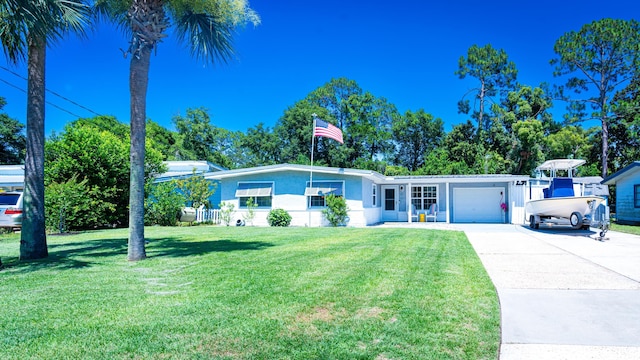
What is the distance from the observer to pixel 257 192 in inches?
733

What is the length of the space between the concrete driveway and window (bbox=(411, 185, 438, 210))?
11.2 metres

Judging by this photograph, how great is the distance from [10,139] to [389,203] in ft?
121

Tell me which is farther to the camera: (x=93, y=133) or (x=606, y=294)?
(x=93, y=133)

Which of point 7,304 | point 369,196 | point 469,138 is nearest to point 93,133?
point 369,196

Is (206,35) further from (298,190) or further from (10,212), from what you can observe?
(298,190)

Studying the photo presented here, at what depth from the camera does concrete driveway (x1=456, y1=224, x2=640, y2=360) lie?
3.36 metres

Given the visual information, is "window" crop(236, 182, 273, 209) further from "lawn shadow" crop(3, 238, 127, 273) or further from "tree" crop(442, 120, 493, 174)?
"tree" crop(442, 120, 493, 174)

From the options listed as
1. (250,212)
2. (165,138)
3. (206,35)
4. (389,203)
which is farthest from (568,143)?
(165,138)

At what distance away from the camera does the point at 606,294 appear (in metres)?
5.16

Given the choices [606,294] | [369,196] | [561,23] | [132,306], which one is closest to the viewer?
[132,306]

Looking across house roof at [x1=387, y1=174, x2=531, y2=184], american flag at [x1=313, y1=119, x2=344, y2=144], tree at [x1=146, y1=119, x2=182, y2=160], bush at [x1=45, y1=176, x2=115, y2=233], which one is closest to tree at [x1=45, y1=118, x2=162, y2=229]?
bush at [x1=45, y1=176, x2=115, y2=233]

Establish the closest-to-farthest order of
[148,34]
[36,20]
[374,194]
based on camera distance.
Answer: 1. [36,20]
2. [148,34]
3. [374,194]

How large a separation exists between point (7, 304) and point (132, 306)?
143cm

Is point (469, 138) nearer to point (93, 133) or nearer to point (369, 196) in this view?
point (369, 196)
